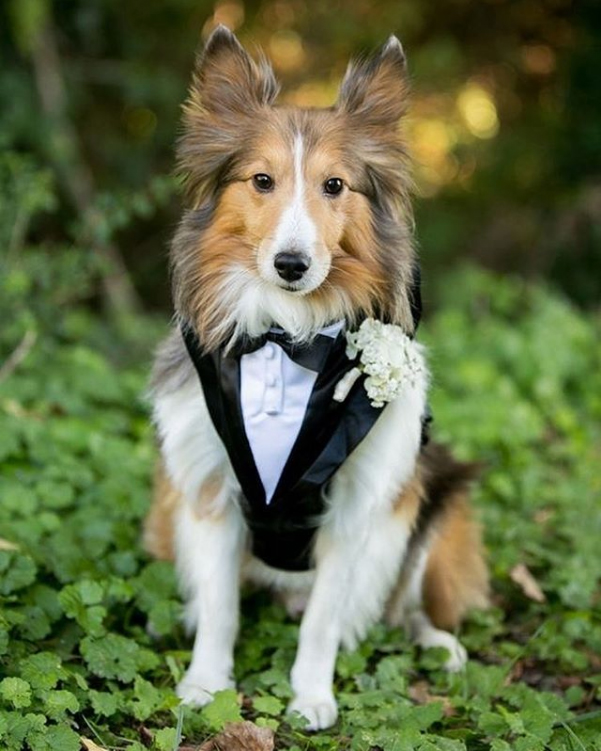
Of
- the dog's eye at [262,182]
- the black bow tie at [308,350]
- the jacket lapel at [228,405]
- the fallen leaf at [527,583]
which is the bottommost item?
the fallen leaf at [527,583]

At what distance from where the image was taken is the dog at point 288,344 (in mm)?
3074

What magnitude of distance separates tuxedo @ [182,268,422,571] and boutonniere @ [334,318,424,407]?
0.08 ft

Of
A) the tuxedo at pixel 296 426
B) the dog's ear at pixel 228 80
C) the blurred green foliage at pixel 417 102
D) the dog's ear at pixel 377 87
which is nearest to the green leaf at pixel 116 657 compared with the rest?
the tuxedo at pixel 296 426

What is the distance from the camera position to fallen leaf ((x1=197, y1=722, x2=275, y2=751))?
294 cm

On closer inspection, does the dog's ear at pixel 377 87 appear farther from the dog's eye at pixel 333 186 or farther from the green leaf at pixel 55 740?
the green leaf at pixel 55 740

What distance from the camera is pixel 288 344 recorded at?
312cm

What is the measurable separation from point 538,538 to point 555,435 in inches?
51.2

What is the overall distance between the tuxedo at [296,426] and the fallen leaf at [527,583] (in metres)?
1.32

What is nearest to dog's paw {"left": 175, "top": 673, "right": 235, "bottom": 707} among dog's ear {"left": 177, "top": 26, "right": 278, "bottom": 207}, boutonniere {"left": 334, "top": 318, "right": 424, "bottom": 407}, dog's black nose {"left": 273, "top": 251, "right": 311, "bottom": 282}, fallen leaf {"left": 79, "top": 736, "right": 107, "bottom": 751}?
fallen leaf {"left": 79, "top": 736, "right": 107, "bottom": 751}

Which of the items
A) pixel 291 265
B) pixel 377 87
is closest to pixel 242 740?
pixel 291 265

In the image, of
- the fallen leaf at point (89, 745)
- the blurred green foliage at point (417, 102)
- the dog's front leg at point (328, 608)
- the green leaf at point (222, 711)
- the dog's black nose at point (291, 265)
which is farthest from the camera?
the blurred green foliage at point (417, 102)

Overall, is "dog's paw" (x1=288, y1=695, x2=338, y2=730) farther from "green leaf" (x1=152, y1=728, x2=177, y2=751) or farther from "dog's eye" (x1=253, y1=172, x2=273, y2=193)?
"dog's eye" (x1=253, y1=172, x2=273, y2=193)

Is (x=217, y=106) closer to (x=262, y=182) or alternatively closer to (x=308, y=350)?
(x=262, y=182)

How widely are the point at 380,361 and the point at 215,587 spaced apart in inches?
38.4
